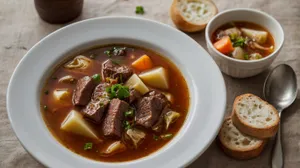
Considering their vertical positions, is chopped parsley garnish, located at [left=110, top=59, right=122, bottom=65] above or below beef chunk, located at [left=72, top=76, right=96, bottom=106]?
below

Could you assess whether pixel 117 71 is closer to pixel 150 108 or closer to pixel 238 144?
pixel 150 108

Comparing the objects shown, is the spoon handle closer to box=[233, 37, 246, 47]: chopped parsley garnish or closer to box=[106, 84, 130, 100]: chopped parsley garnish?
box=[233, 37, 246, 47]: chopped parsley garnish

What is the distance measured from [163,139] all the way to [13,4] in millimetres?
3003

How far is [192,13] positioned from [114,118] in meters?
2.06

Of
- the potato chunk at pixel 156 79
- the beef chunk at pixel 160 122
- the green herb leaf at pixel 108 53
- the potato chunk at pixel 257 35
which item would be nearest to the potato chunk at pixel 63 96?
the green herb leaf at pixel 108 53

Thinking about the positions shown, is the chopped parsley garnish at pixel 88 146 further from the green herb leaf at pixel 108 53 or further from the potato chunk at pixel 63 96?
the green herb leaf at pixel 108 53

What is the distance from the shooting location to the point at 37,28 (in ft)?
17.5

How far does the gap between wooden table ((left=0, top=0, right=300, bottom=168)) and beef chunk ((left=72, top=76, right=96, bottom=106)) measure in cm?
72

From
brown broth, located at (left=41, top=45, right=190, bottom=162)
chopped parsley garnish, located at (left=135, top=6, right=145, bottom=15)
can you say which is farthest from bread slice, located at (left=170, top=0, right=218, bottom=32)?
brown broth, located at (left=41, top=45, right=190, bottom=162)

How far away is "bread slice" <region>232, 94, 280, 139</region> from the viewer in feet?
13.2

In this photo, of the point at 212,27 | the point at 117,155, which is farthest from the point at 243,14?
the point at 117,155

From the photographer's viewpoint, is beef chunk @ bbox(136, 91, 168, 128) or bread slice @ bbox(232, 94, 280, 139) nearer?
beef chunk @ bbox(136, 91, 168, 128)

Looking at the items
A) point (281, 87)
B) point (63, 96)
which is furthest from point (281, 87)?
point (63, 96)

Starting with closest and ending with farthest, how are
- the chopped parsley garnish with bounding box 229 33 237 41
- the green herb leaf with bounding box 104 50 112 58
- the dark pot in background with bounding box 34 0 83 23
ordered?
the green herb leaf with bounding box 104 50 112 58, the chopped parsley garnish with bounding box 229 33 237 41, the dark pot in background with bounding box 34 0 83 23
